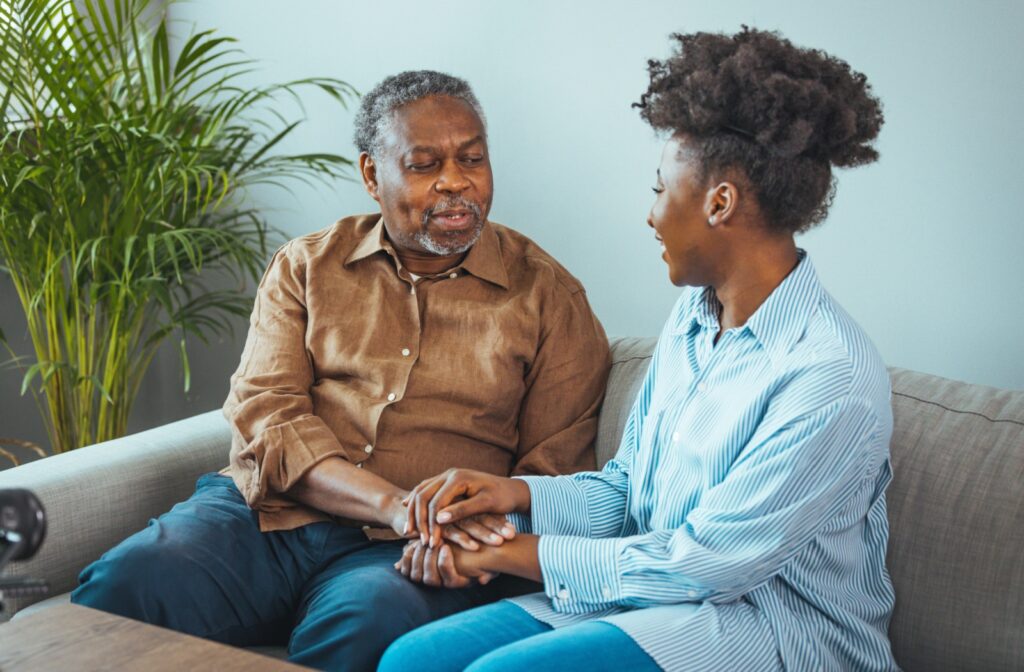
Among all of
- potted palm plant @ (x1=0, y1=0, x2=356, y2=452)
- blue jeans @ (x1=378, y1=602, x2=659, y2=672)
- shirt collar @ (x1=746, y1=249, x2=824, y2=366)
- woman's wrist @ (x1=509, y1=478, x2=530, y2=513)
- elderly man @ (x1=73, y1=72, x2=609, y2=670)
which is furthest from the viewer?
potted palm plant @ (x1=0, y1=0, x2=356, y2=452)

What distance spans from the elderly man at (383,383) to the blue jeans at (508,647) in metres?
0.24

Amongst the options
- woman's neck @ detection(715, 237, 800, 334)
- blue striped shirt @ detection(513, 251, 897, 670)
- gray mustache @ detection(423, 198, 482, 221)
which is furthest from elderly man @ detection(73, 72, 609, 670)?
woman's neck @ detection(715, 237, 800, 334)

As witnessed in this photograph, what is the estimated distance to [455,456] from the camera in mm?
1959

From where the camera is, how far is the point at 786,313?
147cm

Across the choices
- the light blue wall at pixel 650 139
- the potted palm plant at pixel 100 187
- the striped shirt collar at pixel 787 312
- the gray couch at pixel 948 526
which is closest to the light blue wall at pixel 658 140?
the light blue wall at pixel 650 139

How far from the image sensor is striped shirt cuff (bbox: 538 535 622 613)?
1.48m

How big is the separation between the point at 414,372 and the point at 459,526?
0.41 meters

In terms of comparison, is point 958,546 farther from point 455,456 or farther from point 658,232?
point 455,456

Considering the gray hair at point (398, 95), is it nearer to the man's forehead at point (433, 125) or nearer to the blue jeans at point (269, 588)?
the man's forehead at point (433, 125)

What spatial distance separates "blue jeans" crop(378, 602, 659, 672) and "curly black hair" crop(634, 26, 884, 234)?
1.93 feet

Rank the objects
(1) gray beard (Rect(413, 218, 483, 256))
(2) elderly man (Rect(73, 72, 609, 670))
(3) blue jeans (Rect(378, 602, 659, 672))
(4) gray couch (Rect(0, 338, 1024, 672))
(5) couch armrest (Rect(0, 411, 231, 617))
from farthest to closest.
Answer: (1) gray beard (Rect(413, 218, 483, 256)) < (5) couch armrest (Rect(0, 411, 231, 617)) < (2) elderly man (Rect(73, 72, 609, 670)) < (4) gray couch (Rect(0, 338, 1024, 672)) < (3) blue jeans (Rect(378, 602, 659, 672))

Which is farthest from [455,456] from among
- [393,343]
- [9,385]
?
[9,385]

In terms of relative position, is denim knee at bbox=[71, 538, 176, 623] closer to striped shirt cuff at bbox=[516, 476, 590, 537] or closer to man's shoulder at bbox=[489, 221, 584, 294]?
striped shirt cuff at bbox=[516, 476, 590, 537]

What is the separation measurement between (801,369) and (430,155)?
0.86 metres
